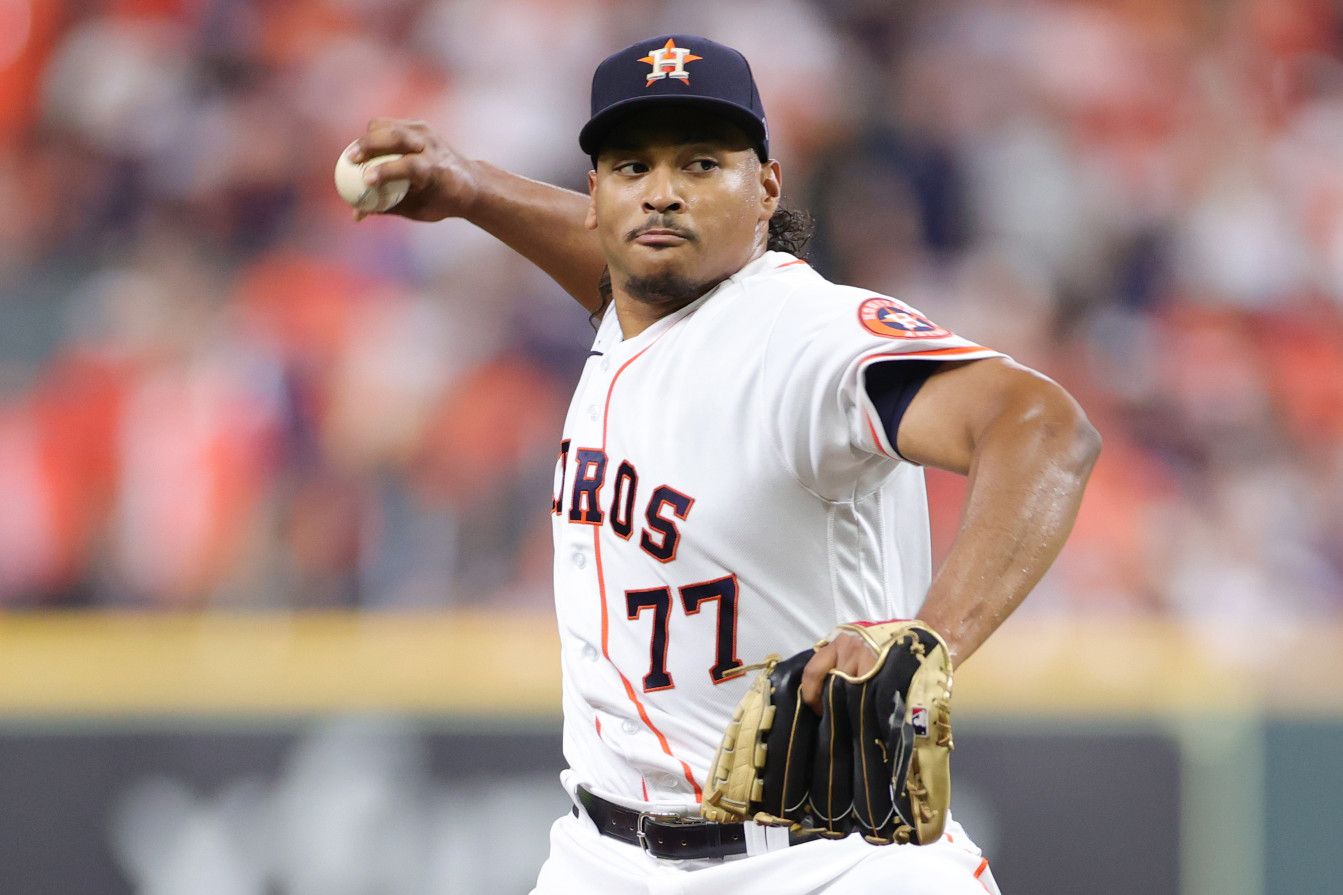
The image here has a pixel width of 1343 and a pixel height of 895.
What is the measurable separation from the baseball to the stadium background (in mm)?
1727

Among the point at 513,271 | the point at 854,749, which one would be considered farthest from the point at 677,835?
the point at 513,271

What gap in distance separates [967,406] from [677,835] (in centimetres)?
81

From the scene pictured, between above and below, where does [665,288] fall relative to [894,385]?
above

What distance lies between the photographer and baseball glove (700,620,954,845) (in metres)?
1.43

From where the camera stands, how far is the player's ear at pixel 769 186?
2.23 metres

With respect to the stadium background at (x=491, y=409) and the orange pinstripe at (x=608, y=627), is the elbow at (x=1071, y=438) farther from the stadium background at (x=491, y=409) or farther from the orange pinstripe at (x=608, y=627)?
the stadium background at (x=491, y=409)

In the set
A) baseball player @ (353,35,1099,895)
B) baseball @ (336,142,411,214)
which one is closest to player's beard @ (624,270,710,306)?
baseball player @ (353,35,1099,895)

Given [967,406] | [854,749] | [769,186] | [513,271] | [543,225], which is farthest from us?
[513,271]

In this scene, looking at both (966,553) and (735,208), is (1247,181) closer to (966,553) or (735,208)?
(735,208)

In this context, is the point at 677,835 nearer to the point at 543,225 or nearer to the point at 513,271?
the point at 543,225

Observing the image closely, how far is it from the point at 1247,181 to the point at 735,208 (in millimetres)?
4422

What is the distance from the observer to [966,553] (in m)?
1.52

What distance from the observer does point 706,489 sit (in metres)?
1.98

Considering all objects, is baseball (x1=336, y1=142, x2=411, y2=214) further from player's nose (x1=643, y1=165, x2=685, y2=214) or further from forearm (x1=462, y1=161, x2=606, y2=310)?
player's nose (x1=643, y1=165, x2=685, y2=214)
